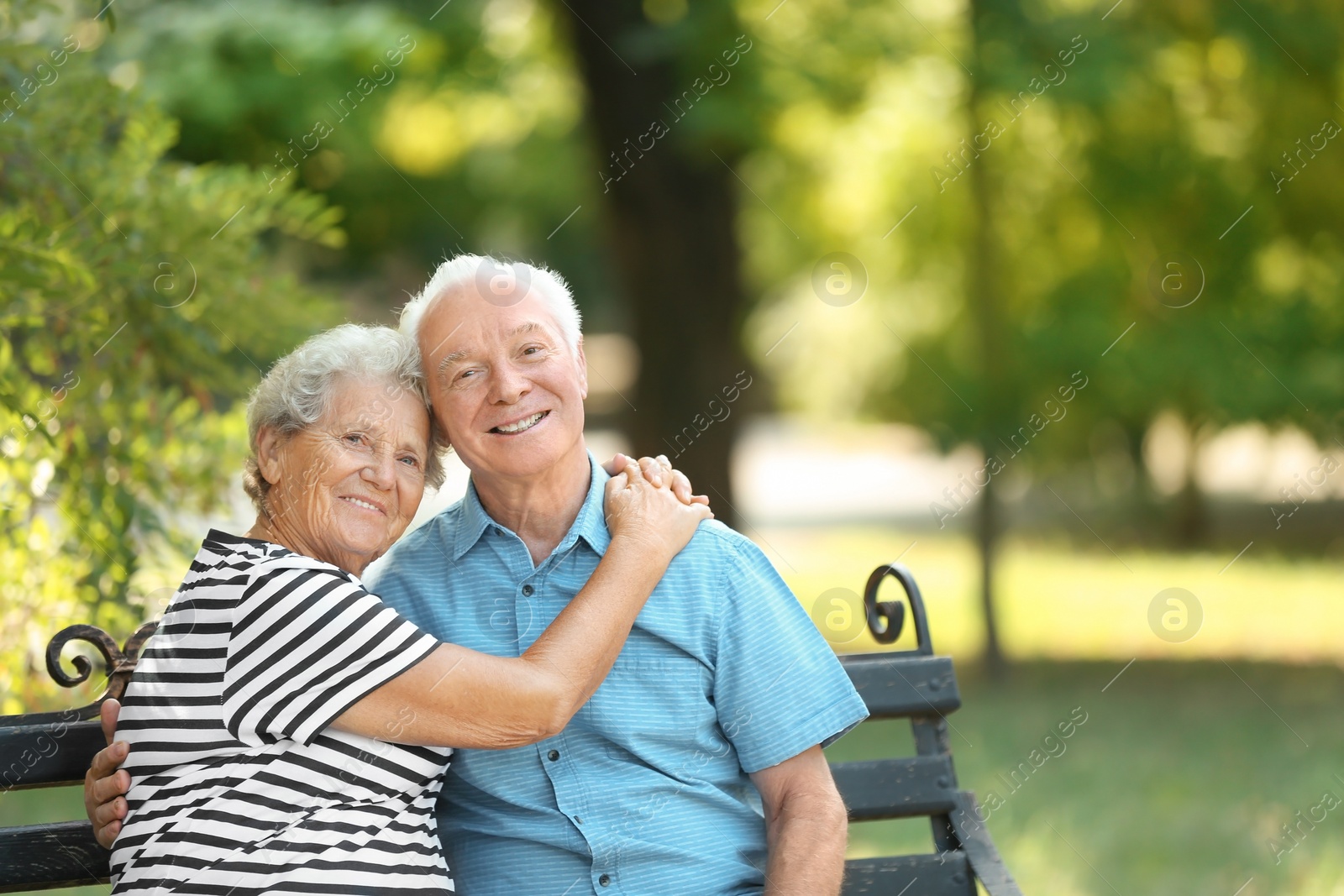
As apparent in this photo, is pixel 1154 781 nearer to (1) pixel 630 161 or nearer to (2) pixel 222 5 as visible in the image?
(1) pixel 630 161

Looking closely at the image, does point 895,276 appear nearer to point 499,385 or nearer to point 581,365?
point 581,365

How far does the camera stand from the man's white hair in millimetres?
2611

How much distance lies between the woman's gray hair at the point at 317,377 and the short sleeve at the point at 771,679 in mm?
669

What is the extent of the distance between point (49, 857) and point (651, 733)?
1.16 m

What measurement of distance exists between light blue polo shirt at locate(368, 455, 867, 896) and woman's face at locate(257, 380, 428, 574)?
258 millimetres

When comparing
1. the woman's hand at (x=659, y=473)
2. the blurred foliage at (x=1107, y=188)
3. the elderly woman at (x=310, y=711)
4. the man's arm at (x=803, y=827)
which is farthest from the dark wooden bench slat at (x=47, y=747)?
the blurred foliage at (x=1107, y=188)

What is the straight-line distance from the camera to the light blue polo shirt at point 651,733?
2410mm

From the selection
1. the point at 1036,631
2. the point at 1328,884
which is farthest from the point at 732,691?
the point at 1036,631

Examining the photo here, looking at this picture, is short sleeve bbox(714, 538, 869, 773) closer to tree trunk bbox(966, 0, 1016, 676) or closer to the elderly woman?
the elderly woman

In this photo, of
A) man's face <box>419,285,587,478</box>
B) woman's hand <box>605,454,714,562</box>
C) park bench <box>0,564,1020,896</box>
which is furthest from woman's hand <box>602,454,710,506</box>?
park bench <box>0,564,1020,896</box>

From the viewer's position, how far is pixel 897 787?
2762 mm

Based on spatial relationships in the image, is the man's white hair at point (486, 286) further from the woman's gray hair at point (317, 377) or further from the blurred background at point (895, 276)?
the blurred background at point (895, 276)

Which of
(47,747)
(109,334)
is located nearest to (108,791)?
(47,747)

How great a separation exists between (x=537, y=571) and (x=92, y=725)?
89cm
